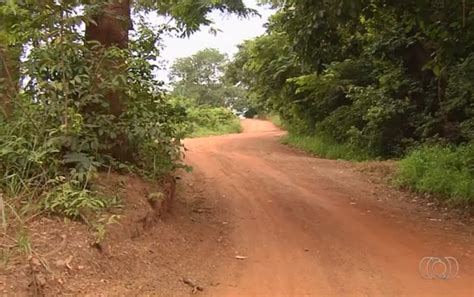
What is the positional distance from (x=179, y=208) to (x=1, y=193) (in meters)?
3.26

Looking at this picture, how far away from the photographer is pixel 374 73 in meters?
16.5

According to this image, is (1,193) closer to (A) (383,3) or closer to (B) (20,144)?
(B) (20,144)

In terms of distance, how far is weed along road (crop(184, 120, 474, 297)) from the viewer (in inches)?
197

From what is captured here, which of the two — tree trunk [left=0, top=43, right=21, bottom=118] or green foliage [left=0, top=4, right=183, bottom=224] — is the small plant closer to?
→ green foliage [left=0, top=4, right=183, bottom=224]

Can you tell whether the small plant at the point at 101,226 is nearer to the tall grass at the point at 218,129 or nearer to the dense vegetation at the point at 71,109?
the dense vegetation at the point at 71,109

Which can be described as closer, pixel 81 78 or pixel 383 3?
pixel 81 78

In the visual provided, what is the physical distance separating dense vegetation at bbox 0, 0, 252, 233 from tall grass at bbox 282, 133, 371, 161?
10.2 meters

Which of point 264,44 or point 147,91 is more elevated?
point 264,44

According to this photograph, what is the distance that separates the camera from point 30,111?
568 cm

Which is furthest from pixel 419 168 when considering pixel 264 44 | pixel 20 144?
pixel 264 44

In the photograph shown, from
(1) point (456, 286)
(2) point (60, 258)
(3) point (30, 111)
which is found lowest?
(1) point (456, 286)

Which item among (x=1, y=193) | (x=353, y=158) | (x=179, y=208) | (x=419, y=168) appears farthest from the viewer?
(x=353, y=158)

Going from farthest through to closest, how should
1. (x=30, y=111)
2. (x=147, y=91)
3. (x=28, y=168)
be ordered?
(x=147, y=91), (x=30, y=111), (x=28, y=168)

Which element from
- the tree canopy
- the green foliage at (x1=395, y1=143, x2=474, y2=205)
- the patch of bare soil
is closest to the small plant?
the patch of bare soil
